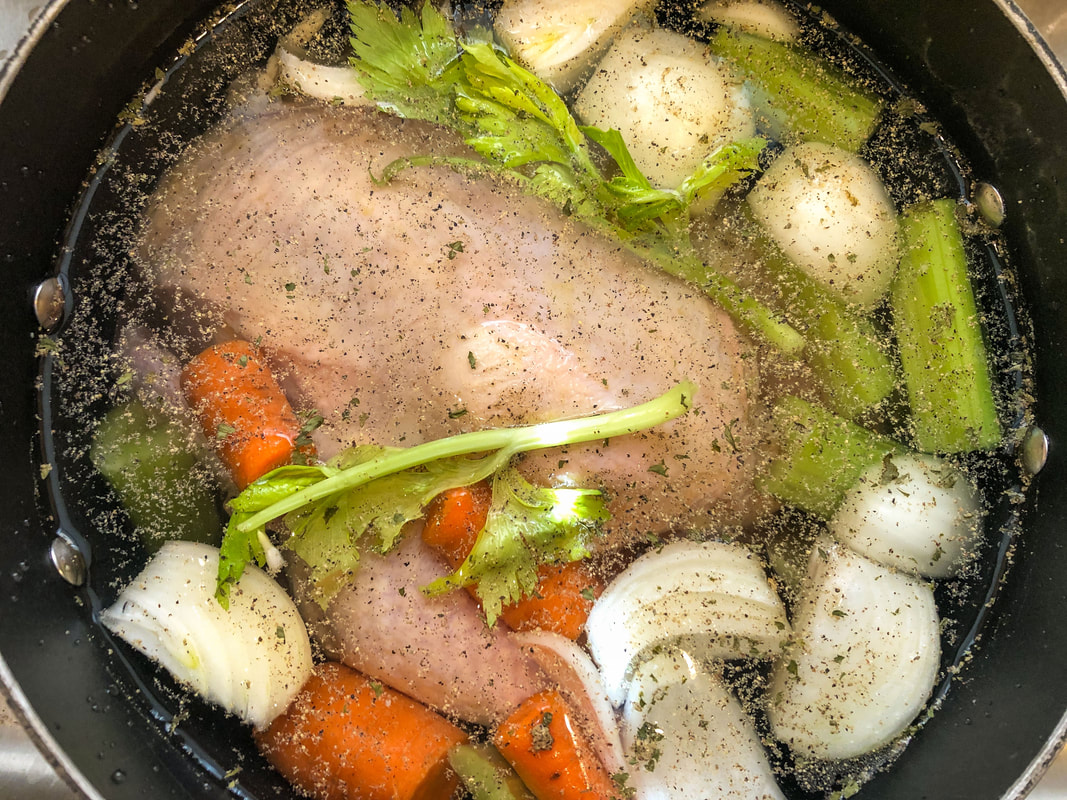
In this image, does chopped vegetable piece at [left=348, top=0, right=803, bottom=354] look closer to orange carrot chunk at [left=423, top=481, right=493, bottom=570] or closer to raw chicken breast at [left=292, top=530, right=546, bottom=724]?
orange carrot chunk at [left=423, top=481, right=493, bottom=570]

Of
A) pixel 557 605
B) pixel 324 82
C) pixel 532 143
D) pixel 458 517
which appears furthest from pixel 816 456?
pixel 324 82

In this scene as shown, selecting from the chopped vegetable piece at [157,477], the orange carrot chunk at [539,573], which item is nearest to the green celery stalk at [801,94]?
the orange carrot chunk at [539,573]

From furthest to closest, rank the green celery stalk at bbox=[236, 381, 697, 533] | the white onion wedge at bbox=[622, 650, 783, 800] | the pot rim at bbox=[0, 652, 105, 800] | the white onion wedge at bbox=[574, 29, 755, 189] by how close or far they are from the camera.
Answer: the white onion wedge at bbox=[574, 29, 755, 189] → the white onion wedge at bbox=[622, 650, 783, 800] → the green celery stalk at bbox=[236, 381, 697, 533] → the pot rim at bbox=[0, 652, 105, 800]

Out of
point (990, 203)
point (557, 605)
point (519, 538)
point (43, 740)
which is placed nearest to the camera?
point (43, 740)

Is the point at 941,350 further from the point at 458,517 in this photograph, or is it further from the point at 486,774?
the point at 486,774

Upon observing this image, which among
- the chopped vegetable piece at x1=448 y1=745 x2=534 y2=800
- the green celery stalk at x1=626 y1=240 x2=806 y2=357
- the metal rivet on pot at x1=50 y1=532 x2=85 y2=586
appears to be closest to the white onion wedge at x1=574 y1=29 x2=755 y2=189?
the green celery stalk at x1=626 y1=240 x2=806 y2=357

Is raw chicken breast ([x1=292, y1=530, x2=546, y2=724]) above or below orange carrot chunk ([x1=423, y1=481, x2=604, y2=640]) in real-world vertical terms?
below

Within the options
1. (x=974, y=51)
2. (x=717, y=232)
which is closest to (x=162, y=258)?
(x=717, y=232)

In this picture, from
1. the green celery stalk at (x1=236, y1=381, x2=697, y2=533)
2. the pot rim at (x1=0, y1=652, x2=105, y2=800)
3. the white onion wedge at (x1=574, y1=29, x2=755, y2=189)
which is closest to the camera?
the pot rim at (x1=0, y1=652, x2=105, y2=800)
